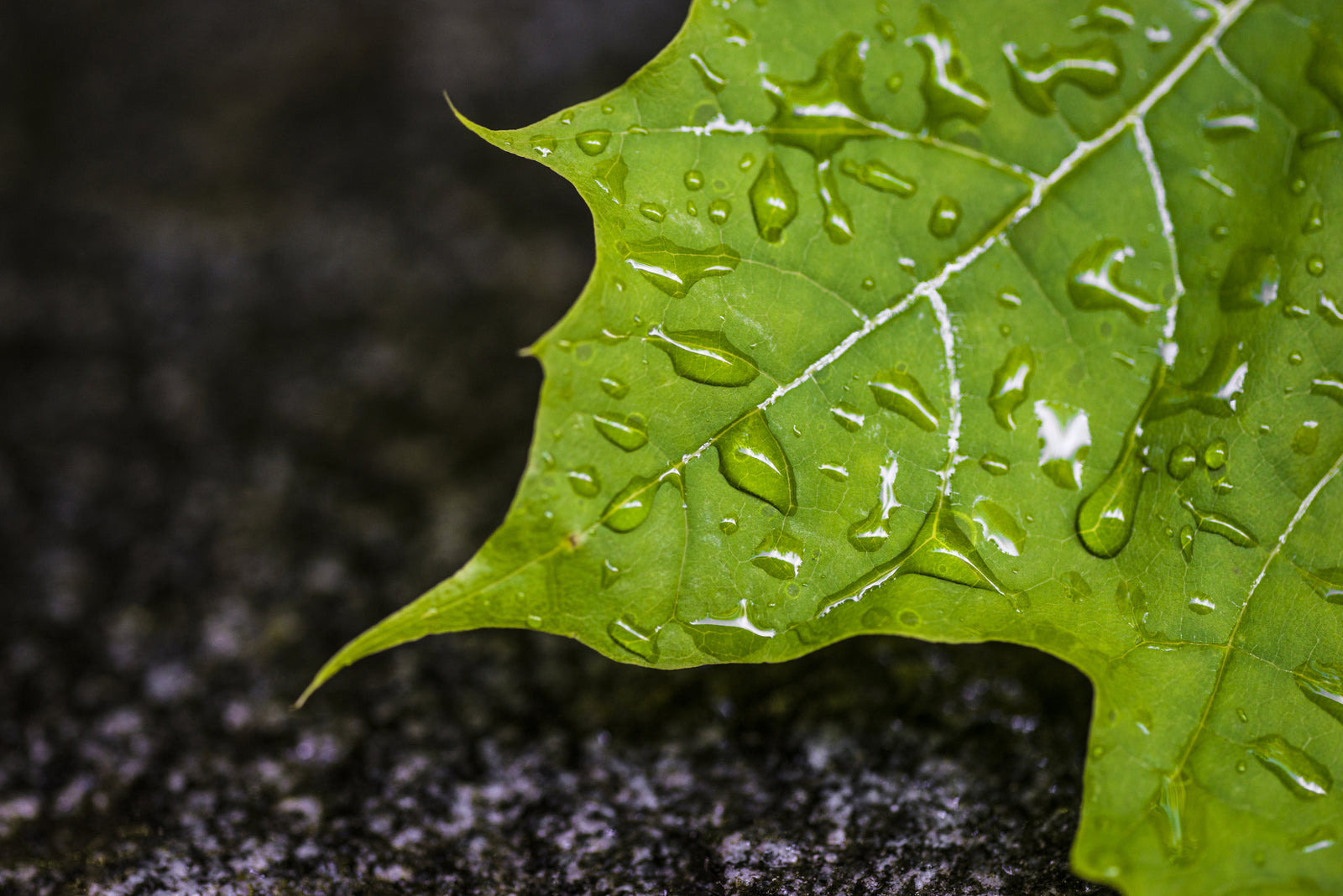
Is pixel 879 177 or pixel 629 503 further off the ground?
pixel 879 177

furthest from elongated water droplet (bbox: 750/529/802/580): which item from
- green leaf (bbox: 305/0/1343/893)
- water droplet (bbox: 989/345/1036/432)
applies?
water droplet (bbox: 989/345/1036/432)

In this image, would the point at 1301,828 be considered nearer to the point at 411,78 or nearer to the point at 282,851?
the point at 282,851

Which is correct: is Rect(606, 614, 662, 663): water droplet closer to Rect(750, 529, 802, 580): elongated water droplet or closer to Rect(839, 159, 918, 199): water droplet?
Rect(750, 529, 802, 580): elongated water droplet

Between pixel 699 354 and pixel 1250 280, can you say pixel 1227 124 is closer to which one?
pixel 1250 280

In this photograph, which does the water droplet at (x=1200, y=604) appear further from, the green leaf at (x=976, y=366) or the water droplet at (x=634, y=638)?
the water droplet at (x=634, y=638)

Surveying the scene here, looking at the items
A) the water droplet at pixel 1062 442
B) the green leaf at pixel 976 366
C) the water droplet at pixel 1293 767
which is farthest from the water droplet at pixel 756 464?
the water droplet at pixel 1293 767

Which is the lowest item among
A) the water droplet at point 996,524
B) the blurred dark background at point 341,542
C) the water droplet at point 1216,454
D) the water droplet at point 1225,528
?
the blurred dark background at point 341,542

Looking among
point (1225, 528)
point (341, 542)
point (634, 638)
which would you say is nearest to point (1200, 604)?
→ point (1225, 528)
